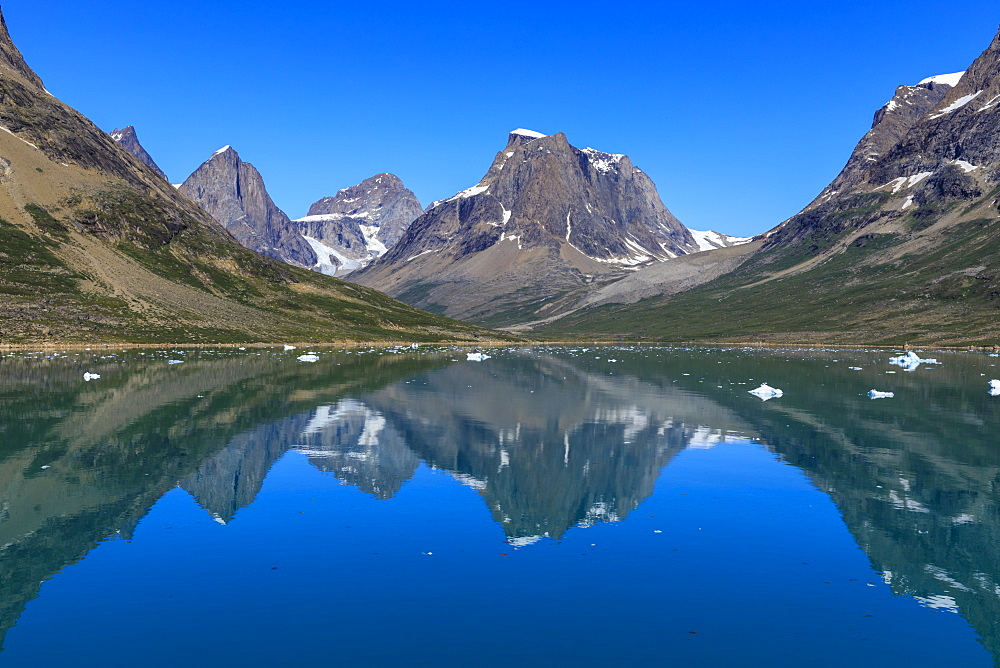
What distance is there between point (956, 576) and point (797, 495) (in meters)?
11.3

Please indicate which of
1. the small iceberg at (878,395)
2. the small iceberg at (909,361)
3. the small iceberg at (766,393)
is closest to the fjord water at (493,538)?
the small iceberg at (878,395)

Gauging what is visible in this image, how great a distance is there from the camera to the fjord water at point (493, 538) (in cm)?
1845

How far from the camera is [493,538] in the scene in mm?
27438

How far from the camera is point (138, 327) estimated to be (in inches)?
7283

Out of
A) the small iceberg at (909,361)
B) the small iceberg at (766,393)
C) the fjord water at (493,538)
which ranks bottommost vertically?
the fjord water at (493,538)

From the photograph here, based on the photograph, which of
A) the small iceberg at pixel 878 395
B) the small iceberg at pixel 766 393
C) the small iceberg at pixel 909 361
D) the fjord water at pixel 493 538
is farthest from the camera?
the small iceberg at pixel 909 361

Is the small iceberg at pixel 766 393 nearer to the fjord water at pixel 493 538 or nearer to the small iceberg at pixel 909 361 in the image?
the fjord water at pixel 493 538

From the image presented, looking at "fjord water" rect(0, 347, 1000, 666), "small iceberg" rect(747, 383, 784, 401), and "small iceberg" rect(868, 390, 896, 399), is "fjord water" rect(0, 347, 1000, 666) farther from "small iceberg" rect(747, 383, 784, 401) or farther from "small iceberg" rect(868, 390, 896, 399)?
"small iceberg" rect(747, 383, 784, 401)

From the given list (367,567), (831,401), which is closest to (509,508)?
(367,567)

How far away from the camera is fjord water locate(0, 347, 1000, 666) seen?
18453 millimetres

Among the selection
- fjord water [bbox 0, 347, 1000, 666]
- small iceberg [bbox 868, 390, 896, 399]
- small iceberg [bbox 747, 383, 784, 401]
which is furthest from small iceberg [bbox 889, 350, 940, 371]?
fjord water [bbox 0, 347, 1000, 666]

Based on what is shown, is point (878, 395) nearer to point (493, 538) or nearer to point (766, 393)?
point (766, 393)

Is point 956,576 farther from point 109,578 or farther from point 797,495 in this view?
point 109,578

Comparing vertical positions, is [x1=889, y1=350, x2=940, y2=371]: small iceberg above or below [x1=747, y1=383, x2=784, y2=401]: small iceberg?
above
